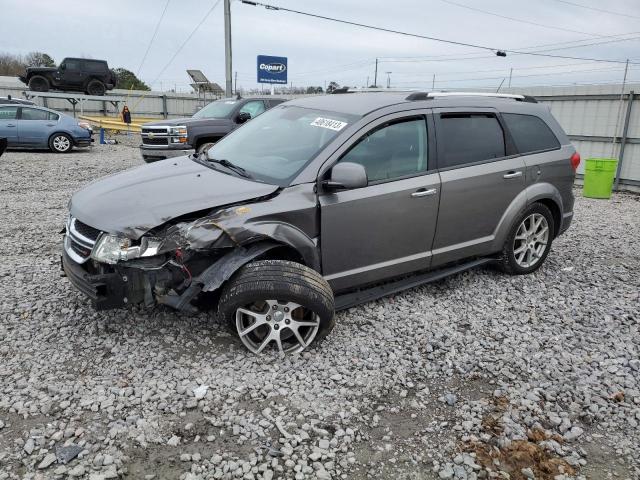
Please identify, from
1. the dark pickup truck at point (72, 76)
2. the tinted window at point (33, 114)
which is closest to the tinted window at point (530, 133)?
the tinted window at point (33, 114)

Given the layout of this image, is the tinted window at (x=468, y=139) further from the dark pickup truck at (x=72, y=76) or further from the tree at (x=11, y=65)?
the tree at (x=11, y=65)

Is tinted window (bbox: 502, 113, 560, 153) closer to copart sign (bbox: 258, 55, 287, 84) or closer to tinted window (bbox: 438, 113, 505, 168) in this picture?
tinted window (bbox: 438, 113, 505, 168)

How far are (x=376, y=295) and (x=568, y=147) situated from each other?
114 inches

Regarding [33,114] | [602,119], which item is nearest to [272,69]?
[33,114]

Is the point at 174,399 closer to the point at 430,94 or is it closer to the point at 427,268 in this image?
the point at 427,268

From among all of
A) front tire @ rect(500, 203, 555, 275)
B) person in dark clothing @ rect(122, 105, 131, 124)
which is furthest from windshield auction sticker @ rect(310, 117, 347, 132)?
person in dark clothing @ rect(122, 105, 131, 124)

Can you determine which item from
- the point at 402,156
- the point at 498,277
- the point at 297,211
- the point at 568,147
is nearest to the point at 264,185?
the point at 297,211

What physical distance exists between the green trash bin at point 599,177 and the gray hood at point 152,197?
8941 mm

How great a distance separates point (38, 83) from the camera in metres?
26.0

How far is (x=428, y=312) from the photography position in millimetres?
→ 4367

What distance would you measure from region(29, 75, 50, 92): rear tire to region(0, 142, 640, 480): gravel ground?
25209 millimetres

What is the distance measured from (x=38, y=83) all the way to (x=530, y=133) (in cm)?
2746

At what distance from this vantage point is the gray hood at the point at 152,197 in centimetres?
334

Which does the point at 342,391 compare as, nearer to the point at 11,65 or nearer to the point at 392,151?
the point at 392,151
